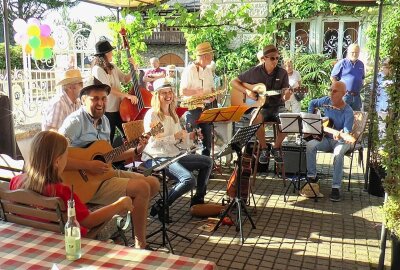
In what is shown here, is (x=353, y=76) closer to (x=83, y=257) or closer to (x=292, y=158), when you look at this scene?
(x=292, y=158)

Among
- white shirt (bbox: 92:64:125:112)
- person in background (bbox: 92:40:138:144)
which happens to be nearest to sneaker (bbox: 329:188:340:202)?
person in background (bbox: 92:40:138:144)

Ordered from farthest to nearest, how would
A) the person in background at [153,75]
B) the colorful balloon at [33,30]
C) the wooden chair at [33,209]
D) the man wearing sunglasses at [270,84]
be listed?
the person in background at [153,75], the colorful balloon at [33,30], the man wearing sunglasses at [270,84], the wooden chair at [33,209]

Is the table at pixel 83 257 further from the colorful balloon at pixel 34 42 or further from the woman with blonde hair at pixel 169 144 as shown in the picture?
the colorful balloon at pixel 34 42

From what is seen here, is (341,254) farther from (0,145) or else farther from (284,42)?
(284,42)

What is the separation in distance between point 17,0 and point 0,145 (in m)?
22.5

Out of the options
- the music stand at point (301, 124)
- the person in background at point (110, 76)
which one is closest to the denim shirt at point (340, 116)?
the music stand at point (301, 124)

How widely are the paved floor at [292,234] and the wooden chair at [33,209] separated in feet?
5.60

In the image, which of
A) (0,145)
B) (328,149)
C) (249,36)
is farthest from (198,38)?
(0,145)

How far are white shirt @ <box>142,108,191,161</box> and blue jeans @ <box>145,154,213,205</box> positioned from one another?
0.33 feet

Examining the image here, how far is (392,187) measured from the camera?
3295 mm

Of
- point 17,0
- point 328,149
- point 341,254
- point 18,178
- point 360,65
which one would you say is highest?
point 17,0

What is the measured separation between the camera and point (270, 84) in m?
5.88

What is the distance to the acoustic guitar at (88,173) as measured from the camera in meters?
3.31

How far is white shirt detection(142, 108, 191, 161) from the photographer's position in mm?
4281
